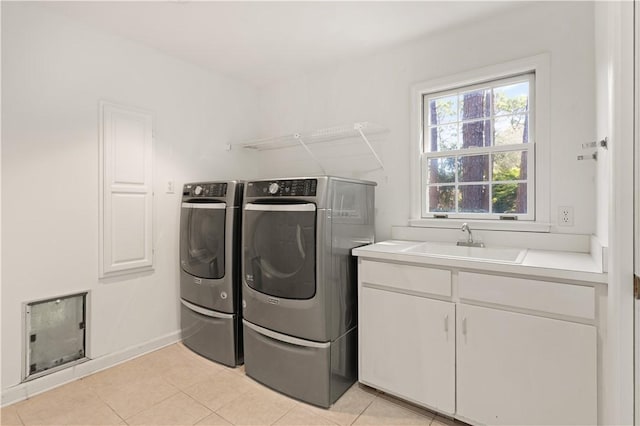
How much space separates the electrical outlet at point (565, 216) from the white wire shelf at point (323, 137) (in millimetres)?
1225

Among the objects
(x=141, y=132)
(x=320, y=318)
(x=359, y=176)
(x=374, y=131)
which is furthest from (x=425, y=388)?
(x=141, y=132)

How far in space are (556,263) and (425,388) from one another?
942 millimetres

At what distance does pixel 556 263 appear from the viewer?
1458 mm

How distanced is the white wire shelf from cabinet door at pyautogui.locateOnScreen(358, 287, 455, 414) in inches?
46.7

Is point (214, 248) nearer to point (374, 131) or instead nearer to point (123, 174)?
point (123, 174)

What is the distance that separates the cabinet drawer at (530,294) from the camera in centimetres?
130

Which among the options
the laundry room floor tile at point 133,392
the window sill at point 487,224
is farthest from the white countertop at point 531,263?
the laundry room floor tile at point 133,392

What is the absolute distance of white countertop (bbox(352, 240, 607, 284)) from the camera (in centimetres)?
131

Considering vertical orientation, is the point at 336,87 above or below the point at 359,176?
above

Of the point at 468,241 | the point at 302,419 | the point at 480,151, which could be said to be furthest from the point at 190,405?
the point at 480,151

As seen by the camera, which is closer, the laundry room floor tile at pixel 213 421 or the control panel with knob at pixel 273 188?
the laundry room floor tile at pixel 213 421

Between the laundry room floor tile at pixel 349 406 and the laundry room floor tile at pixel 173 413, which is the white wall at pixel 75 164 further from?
the laundry room floor tile at pixel 349 406

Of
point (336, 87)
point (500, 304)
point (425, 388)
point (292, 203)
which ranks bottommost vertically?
point (425, 388)

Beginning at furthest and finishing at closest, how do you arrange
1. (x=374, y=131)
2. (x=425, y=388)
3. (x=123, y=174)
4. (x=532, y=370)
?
(x=374, y=131)
(x=123, y=174)
(x=425, y=388)
(x=532, y=370)
